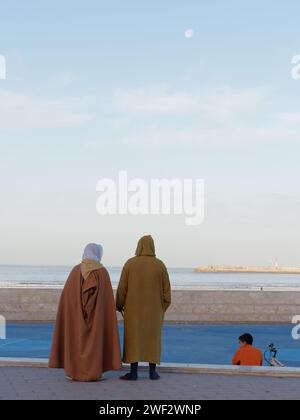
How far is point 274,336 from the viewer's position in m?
17.5

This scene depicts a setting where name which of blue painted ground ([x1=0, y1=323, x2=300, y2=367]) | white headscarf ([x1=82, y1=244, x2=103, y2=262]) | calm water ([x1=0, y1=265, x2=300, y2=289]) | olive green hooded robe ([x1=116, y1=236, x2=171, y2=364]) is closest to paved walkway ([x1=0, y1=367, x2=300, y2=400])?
olive green hooded robe ([x1=116, y1=236, x2=171, y2=364])

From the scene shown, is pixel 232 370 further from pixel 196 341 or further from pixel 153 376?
pixel 196 341

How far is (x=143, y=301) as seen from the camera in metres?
6.85

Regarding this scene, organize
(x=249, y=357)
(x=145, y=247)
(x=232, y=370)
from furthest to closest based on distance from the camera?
(x=249, y=357)
(x=232, y=370)
(x=145, y=247)

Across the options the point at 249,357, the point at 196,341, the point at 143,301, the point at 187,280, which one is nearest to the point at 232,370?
the point at 249,357

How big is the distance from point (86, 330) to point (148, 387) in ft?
2.62

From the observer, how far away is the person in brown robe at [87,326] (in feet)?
21.6

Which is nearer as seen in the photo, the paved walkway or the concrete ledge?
the paved walkway

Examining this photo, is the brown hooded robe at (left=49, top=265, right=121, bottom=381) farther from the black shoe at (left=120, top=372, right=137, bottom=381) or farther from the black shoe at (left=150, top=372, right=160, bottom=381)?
the black shoe at (left=150, top=372, right=160, bottom=381)

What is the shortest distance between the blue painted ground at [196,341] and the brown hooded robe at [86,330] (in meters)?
6.83

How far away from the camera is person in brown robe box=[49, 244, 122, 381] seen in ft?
21.6

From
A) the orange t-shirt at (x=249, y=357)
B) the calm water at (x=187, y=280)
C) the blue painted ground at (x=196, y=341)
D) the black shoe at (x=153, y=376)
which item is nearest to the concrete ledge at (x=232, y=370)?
the black shoe at (x=153, y=376)
